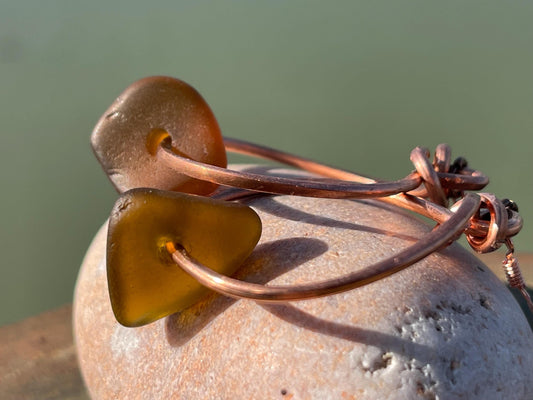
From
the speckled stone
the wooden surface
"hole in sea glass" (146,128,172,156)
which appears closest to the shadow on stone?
the speckled stone

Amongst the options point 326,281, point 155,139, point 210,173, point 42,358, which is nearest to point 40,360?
point 42,358

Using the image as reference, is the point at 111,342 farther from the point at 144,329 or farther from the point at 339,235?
the point at 339,235

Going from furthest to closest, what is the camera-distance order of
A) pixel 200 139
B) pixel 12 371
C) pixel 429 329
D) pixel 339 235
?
pixel 12 371 → pixel 200 139 → pixel 339 235 → pixel 429 329

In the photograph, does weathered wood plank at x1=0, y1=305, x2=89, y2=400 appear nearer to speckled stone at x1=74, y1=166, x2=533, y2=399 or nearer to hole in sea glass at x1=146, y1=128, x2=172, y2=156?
speckled stone at x1=74, y1=166, x2=533, y2=399

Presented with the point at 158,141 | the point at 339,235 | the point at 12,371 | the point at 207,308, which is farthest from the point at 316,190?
the point at 12,371

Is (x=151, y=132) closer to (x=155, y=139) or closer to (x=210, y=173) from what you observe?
(x=155, y=139)

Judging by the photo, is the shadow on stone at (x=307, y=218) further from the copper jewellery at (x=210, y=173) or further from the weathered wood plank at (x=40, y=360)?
the weathered wood plank at (x=40, y=360)

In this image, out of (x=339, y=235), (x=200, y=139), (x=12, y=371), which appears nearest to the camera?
(x=339, y=235)
